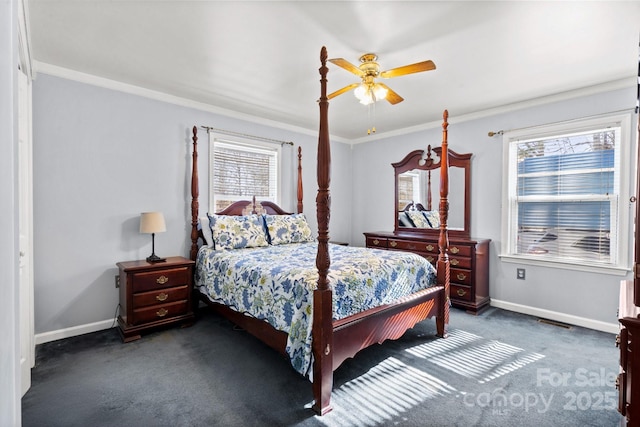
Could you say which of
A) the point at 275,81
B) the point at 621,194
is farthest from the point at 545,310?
the point at 275,81

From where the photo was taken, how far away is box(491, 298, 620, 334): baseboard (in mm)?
3090

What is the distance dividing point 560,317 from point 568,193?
4.45 feet

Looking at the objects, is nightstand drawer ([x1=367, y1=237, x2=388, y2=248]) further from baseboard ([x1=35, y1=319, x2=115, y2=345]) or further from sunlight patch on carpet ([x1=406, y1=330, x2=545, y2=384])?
baseboard ([x1=35, y1=319, x2=115, y2=345])

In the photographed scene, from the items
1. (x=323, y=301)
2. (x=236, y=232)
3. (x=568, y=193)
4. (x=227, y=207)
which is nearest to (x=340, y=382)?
(x=323, y=301)

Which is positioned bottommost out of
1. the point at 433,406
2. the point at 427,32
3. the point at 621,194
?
the point at 433,406

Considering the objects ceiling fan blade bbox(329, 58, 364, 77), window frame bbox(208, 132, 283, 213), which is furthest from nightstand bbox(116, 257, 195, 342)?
ceiling fan blade bbox(329, 58, 364, 77)

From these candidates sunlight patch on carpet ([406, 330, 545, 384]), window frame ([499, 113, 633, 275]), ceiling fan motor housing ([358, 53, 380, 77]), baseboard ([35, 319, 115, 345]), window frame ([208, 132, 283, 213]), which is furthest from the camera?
window frame ([208, 132, 283, 213])

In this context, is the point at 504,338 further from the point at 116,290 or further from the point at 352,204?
the point at 116,290

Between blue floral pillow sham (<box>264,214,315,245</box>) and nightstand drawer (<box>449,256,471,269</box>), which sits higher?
blue floral pillow sham (<box>264,214,315,245</box>)

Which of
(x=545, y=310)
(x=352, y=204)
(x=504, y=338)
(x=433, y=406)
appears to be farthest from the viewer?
(x=352, y=204)

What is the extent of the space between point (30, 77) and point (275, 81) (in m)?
2.05

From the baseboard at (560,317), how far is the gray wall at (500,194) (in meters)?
0.03

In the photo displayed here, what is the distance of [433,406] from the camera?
195 cm

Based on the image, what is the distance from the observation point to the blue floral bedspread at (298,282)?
204 centimetres
